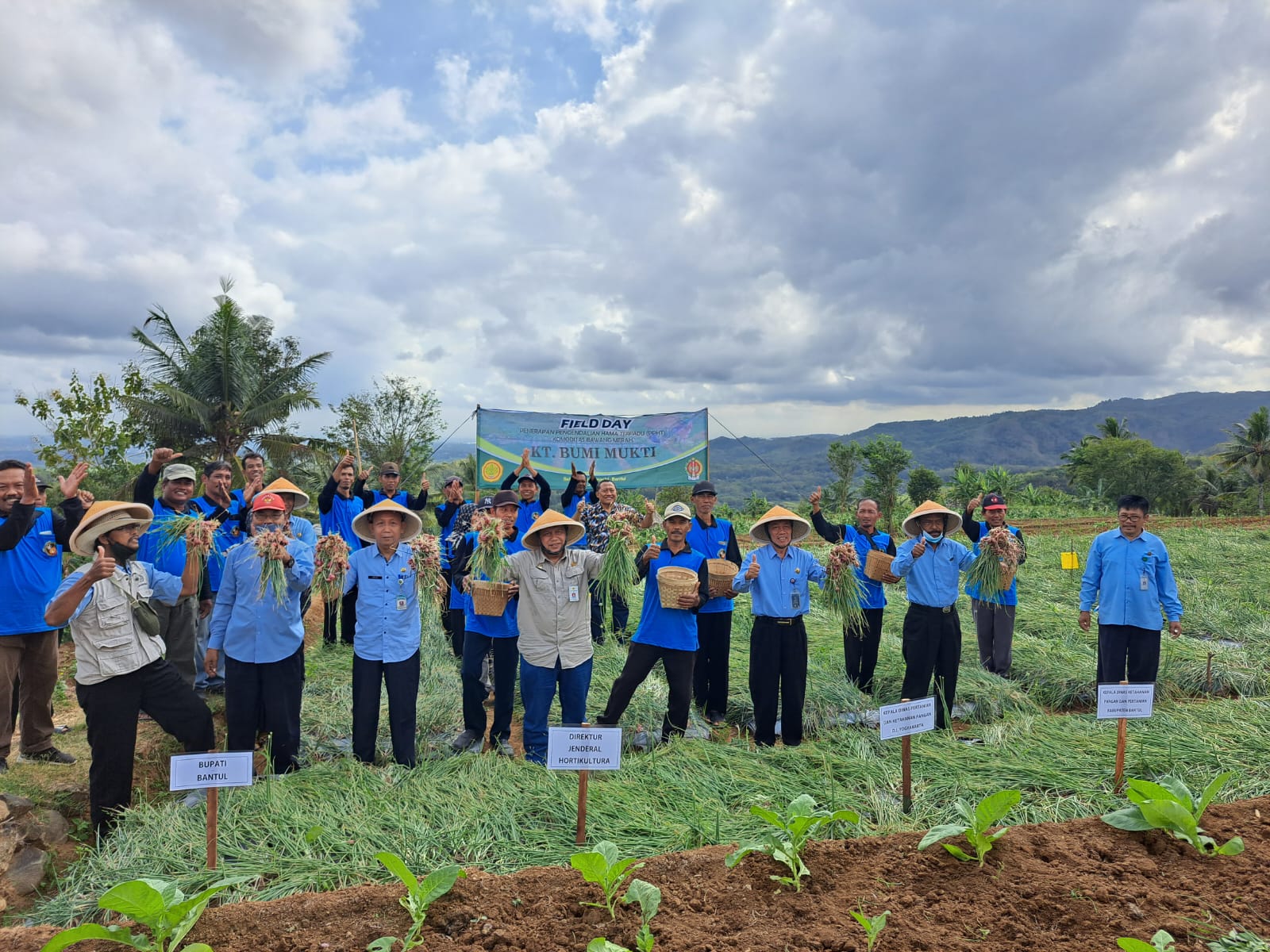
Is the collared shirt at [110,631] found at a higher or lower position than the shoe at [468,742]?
higher

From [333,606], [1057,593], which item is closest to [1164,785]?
[333,606]

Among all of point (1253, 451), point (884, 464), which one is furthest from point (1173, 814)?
point (1253, 451)

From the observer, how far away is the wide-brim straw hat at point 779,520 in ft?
15.9

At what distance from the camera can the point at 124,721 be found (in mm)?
3648

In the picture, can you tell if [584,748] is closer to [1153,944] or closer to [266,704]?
[1153,944]

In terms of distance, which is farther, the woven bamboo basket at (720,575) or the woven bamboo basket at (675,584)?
the woven bamboo basket at (720,575)

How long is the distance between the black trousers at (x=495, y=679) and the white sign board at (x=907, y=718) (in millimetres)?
2633

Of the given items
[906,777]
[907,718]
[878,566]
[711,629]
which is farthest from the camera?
[711,629]

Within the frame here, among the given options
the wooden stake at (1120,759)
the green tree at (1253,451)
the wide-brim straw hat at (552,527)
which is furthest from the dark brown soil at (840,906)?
the green tree at (1253,451)

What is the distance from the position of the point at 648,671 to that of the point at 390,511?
197cm

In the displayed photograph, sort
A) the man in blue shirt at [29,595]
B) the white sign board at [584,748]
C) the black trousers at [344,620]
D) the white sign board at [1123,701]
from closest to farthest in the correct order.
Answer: the white sign board at [584,748], the white sign board at [1123,701], the man in blue shirt at [29,595], the black trousers at [344,620]

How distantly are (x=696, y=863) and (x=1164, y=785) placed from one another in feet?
6.84

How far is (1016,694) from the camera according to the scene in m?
5.88

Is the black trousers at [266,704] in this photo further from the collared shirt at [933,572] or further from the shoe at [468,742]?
the collared shirt at [933,572]
